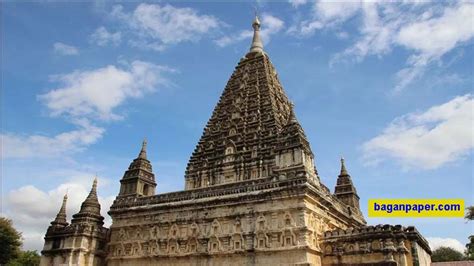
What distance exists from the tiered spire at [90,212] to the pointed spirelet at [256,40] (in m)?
21.0

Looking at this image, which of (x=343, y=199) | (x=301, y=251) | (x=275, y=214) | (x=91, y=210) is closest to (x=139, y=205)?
(x=91, y=210)

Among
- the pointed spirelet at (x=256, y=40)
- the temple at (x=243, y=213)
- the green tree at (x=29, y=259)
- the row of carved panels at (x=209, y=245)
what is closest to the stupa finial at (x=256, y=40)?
the pointed spirelet at (x=256, y=40)

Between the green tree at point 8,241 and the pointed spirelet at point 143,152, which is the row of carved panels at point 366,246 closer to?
the pointed spirelet at point 143,152

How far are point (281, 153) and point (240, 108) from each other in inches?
364

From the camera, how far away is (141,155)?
32.7 metres

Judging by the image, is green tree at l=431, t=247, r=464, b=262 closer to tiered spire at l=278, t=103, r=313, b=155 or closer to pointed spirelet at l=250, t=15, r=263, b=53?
pointed spirelet at l=250, t=15, r=263, b=53

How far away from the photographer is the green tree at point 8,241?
44.6 meters

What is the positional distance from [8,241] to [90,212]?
21700 millimetres

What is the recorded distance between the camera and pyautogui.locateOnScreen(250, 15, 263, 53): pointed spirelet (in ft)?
131

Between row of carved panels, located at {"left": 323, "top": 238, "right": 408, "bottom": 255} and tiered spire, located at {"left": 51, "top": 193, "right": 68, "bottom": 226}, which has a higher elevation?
tiered spire, located at {"left": 51, "top": 193, "right": 68, "bottom": 226}

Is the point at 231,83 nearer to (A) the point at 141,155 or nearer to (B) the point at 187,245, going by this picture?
(A) the point at 141,155

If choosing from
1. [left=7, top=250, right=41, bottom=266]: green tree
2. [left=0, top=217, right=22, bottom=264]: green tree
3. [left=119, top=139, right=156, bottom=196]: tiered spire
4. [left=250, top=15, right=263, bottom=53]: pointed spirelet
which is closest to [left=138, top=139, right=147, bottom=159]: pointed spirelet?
[left=119, top=139, right=156, bottom=196]: tiered spire

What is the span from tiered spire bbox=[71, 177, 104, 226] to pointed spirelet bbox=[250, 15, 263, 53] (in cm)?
2105

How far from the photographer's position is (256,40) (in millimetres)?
40938
